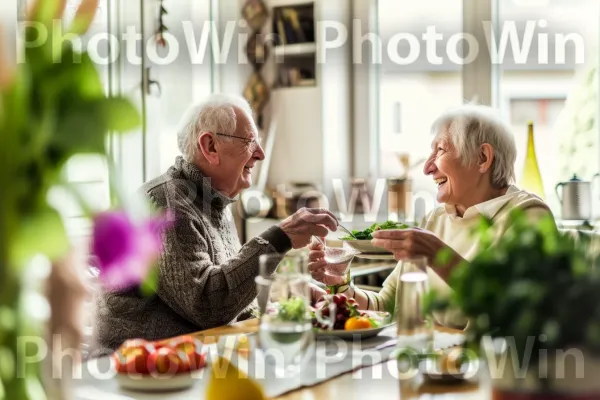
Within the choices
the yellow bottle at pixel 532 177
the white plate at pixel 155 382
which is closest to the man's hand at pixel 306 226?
the white plate at pixel 155 382

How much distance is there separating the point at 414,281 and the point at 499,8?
10.7 ft

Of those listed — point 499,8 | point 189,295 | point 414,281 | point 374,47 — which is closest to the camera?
point 414,281

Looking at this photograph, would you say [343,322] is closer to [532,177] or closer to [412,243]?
[412,243]

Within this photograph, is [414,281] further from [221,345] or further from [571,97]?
[571,97]

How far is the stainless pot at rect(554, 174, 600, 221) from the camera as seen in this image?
3588mm

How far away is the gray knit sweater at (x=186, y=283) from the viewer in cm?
222

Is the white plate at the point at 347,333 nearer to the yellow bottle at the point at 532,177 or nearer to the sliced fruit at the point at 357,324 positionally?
the sliced fruit at the point at 357,324

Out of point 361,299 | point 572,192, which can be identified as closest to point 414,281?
point 361,299

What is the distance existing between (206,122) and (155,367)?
1.28 meters

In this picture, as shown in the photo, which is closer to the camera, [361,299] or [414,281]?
[414,281]

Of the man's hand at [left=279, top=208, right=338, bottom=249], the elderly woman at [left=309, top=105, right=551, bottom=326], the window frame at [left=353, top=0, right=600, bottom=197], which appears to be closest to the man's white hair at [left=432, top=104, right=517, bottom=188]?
the elderly woman at [left=309, top=105, right=551, bottom=326]

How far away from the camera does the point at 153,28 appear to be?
154 inches

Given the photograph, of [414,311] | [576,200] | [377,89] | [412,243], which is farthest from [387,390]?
[377,89]

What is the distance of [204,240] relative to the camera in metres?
2.36
